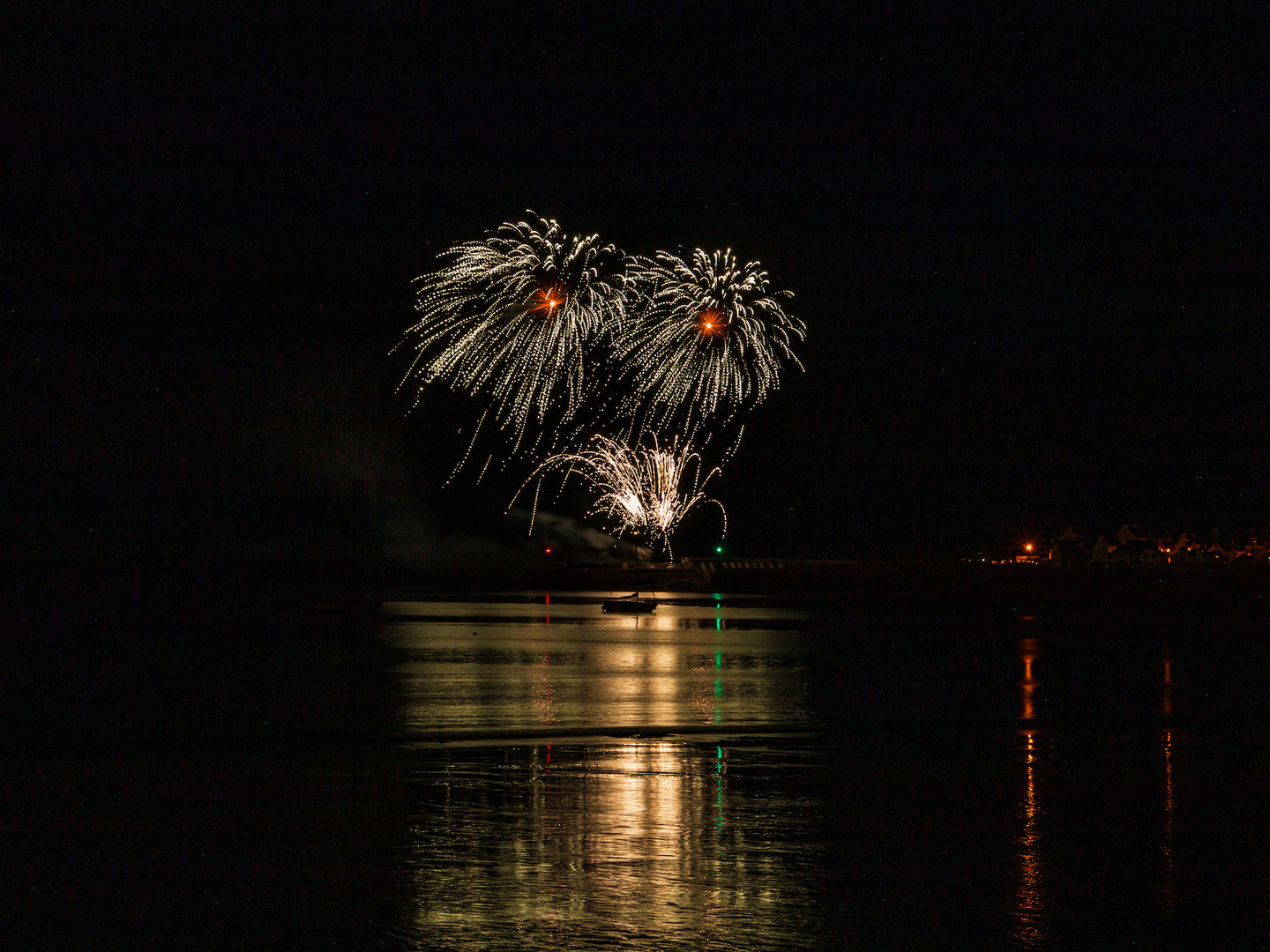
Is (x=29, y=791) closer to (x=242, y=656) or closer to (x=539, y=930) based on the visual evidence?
(x=539, y=930)

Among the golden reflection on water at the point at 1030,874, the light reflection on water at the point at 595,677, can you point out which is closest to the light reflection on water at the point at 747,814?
the golden reflection on water at the point at 1030,874

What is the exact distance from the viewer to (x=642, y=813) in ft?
57.8

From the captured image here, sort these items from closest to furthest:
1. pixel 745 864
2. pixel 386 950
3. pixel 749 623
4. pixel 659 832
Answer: pixel 386 950 < pixel 745 864 < pixel 659 832 < pixel 749 623

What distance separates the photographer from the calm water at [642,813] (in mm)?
12094

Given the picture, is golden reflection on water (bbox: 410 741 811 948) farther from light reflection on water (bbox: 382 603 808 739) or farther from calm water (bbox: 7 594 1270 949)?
light reflection on water (bbox: 382 603 808 739)

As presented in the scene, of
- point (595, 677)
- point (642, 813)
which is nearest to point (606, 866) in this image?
point (642, 813)

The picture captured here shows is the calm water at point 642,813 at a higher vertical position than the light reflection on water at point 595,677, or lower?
higher

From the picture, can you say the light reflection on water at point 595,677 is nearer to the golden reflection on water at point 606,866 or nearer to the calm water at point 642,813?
the calm water at point 642,813

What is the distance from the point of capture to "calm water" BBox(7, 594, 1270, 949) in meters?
12.1

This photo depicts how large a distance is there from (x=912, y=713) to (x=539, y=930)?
22.7 meters

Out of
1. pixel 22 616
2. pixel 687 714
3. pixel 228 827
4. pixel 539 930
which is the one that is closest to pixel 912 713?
pixel 687 714

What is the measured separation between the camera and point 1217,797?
61.8 ft

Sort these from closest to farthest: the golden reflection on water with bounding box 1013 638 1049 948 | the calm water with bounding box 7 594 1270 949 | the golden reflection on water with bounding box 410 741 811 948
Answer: the golden reflection on water with bounding box 410 741 811 948, the golden reflection on water with bounding box 1013 638 1049 948, the calm water with bounding box 7 594 1270 949

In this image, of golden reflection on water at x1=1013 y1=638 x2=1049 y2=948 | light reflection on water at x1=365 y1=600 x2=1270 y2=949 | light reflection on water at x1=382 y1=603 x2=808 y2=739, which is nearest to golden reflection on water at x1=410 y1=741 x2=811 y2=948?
light reflection on water at x1=365 y1=600 x2=1270 y2=949
